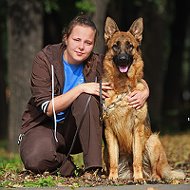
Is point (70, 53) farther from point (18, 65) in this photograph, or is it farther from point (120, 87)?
point (18, 65)

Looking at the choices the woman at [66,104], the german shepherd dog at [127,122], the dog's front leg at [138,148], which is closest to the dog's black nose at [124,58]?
the german shepherd dog at [127,122]

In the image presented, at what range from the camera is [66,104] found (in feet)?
20.4

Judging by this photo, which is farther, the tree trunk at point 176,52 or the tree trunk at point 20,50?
the tree trunk at point 176,52

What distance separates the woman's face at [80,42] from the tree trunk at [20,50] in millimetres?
6756

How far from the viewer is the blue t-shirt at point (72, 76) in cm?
650

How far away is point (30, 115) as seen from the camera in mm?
6719

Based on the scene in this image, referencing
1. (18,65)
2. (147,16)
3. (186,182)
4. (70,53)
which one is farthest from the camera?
(147,16)

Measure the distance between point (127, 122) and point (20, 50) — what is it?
7.21 metres

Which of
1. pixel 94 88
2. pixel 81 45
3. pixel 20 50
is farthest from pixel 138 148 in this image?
pixel 20 50

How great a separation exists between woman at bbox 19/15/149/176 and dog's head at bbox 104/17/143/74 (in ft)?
0.81

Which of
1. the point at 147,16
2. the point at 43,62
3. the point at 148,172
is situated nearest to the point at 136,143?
the point at 148,172

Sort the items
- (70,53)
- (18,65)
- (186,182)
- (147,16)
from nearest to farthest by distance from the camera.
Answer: (186,182)
(70,53)
(18,65)
(147,16)

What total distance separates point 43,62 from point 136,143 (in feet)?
4.55

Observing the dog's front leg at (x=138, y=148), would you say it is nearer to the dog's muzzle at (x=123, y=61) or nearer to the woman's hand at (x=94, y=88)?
the woman's hand at (x=94, y=88)
